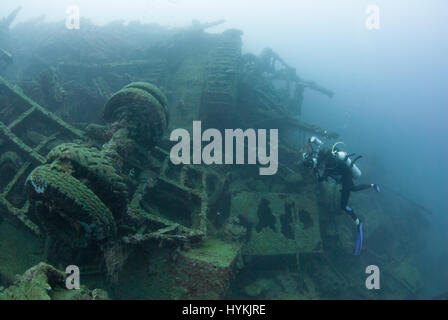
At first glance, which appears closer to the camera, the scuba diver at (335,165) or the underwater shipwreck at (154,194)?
the underwater shipwreck at (154,194)

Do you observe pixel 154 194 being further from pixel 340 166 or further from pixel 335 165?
pixel 340 166

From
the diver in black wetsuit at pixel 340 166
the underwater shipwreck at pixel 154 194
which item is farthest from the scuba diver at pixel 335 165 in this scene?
the underwater shipwreck at pixel 154 194

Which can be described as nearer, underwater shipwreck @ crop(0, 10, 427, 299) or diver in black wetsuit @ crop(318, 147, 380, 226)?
underwater shipwreck @ crop(0, 10, 427, 299)

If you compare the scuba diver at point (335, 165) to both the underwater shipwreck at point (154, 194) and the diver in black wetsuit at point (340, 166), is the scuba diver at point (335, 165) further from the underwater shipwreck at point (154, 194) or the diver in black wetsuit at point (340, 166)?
the underwater shipwreck at point (154, 194)

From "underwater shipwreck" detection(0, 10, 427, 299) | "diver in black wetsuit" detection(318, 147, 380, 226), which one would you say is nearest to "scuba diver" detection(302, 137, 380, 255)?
"diver in black wetsuit" detection(318, 147, 380, 226)

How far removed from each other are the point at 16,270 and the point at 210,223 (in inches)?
134

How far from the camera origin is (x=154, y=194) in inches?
207

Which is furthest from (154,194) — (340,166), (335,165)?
(340,166)

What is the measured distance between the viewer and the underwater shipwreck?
3105 millimetres

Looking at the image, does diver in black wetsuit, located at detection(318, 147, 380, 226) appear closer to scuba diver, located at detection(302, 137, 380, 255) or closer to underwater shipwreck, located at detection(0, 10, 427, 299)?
scuba diver, located at detection(302, 137, 380, 255)

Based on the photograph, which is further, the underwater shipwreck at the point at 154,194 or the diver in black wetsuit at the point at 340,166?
the diver in black wetsuit at the point at 340,166

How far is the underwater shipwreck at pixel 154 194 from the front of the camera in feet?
10.2

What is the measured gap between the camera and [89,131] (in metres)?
4.93
